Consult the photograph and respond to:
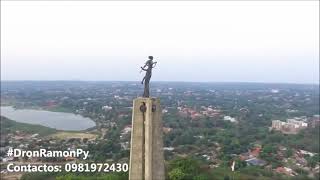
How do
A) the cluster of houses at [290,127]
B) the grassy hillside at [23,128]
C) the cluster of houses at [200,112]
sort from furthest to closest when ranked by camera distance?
1. the cluster of houses at [200,112]
2. the cluster of houses at [290,127]
3. the grassy hillside at [23,128]

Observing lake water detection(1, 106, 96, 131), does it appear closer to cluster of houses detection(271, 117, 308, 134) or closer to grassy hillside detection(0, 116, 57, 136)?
grassy hillside detection(0, 116, 57, 136)

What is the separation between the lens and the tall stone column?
8992 mm

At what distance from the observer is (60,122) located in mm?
59125

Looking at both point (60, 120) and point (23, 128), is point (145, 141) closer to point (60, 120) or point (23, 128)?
point (23, 128)

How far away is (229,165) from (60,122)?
34.2m

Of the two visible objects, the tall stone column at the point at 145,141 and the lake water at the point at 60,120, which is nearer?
the tall stone column at the point at 145,141

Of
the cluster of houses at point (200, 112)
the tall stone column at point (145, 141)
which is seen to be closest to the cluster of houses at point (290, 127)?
the cluster of houses at point (200, 112)

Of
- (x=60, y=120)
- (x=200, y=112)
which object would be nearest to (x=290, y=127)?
(x=200, y=112)

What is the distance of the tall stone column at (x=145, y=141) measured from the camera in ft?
29.5

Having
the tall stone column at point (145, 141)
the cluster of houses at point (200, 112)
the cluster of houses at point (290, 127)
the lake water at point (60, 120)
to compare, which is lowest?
the lake water at point (60, 120)

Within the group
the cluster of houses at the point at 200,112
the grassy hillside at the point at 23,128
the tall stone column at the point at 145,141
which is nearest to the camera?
the tall stone column at the point at 145,141

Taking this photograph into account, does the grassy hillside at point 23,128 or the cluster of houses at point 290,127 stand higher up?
the cluster of houses at point 290,127

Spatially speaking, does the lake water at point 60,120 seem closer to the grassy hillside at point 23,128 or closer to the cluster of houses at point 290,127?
the grassy hillside at point 23,128

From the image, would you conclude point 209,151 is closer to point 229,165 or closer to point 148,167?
point 229,165
